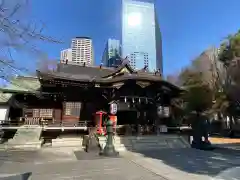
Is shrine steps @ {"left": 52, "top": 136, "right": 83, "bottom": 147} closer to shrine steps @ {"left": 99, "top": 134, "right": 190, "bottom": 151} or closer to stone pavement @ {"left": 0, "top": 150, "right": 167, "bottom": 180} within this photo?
shrine steps @ {"left": 99, "top": 134, "right": 190, "bottom": 151}

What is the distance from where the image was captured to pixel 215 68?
32.8 metres

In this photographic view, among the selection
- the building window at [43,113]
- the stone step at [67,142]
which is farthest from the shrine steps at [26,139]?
the building window at [43,113]

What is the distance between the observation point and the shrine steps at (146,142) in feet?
48.1

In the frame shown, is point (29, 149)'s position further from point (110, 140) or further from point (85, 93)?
point (85, 93)

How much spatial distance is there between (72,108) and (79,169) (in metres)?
10.5

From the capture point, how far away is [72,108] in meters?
18.5

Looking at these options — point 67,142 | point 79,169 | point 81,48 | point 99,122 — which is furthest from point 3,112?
point 81,48

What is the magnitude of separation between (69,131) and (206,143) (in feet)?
34.1

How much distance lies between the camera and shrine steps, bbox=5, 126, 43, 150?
13.8 meters

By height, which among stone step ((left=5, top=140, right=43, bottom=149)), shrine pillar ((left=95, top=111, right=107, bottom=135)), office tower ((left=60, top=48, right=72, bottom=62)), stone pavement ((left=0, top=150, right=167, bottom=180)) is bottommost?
stone pavement ((left=0, top=150, right=167, bottom=180))

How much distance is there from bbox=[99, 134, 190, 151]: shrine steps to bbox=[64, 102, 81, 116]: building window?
4.63m

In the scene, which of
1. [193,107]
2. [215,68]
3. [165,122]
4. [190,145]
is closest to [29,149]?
[190,145]

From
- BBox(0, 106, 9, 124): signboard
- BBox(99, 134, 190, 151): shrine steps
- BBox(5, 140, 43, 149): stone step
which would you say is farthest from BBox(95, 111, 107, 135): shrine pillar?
BBox(0, 106, 9, 124): signboard

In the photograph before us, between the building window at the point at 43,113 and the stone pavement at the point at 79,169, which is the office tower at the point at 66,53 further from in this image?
the building window at the point at 43,113
